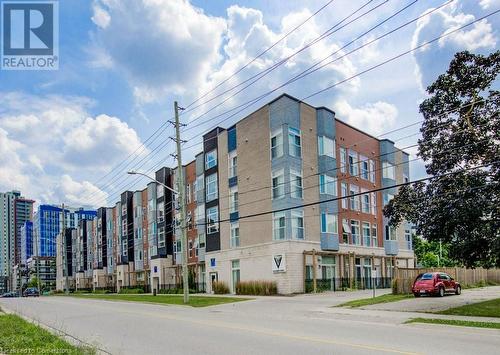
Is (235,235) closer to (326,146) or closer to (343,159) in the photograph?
(326,146)

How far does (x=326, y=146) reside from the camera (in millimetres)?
44625

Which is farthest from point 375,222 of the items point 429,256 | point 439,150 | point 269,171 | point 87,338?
point 87,338

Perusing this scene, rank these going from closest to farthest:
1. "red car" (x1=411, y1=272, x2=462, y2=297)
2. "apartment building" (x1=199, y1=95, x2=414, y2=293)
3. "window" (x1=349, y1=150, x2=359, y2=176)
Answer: "red car" (x1=411, y1=272, x2=462, y2=297)
"apartment building" (x1=199, y1=95, x2=414, y2=293)
"window" (x1=349, y1=150, x2=359, y2=176)

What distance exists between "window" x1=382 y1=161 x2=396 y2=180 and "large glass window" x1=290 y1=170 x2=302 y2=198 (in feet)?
49.8

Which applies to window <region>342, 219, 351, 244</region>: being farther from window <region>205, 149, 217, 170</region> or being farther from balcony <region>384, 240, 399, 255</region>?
window <region>205, 149, 217, 170</region>

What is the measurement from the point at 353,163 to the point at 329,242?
29.6 feet

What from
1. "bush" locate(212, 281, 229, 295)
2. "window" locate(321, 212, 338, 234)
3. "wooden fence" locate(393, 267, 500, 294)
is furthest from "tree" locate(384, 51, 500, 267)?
"bush" locate(212, 281, 229, 295)

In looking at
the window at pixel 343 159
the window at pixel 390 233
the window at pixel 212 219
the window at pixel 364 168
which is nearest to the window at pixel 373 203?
the window at pixel 364 168

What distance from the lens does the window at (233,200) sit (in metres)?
45.8

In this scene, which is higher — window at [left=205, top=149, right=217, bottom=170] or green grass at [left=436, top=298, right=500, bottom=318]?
window at [left=205, top=149, right=217, bottom=170]

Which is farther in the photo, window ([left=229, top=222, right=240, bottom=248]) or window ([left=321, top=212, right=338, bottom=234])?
window ([left=229, top=222, right=240, bottom=248])

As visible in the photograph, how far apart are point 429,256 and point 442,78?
63.3 meters

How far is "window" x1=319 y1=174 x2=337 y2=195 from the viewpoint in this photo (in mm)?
43438

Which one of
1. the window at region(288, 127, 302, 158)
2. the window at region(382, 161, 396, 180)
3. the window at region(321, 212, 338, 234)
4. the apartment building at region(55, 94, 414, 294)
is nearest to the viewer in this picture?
the apartment building at region(55, 94, 414, 294)
